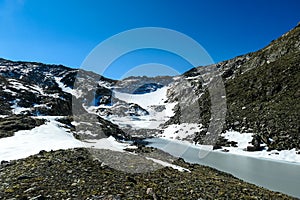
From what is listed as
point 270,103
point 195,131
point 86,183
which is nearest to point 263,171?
point 86,183

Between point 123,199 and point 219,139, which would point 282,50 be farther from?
point 123,199

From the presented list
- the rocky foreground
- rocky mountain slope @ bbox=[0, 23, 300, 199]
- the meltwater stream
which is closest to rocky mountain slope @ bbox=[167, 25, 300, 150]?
rocky mountain slope @ bbox=[0, 23, 300, 199]

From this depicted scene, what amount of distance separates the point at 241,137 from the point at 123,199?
4370 cm

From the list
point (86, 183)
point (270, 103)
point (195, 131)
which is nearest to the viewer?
point (86, 183)

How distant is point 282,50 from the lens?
3314 inches

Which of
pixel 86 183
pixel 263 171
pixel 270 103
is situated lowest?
pixel 263 171

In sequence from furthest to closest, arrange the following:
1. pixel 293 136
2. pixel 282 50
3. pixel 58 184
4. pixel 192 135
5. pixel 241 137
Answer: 1. pixel 282 50
2. pixel 192 135
3. pixel 241 137
4. pixel 293 136
5. pixel 58 184

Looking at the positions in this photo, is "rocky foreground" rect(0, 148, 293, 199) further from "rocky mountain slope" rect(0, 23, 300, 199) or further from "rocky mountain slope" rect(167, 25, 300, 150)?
"rocky mountain slope" rect(167, 25, 300, 150)

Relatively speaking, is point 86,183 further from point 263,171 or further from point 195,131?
point 195,131

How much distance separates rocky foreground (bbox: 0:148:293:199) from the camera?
1148cm

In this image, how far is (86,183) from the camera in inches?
506

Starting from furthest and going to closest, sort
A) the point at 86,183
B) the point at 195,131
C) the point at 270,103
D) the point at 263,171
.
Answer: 1. the point at 195,131
2. the point at 270,103
3. the point at 263,171
4. the point at 86,183

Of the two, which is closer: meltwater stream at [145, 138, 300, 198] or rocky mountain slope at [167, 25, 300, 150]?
meltwater stream at [145, 138, 300, 198]

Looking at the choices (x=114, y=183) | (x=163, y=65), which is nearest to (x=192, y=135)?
(x=163, y=65)
